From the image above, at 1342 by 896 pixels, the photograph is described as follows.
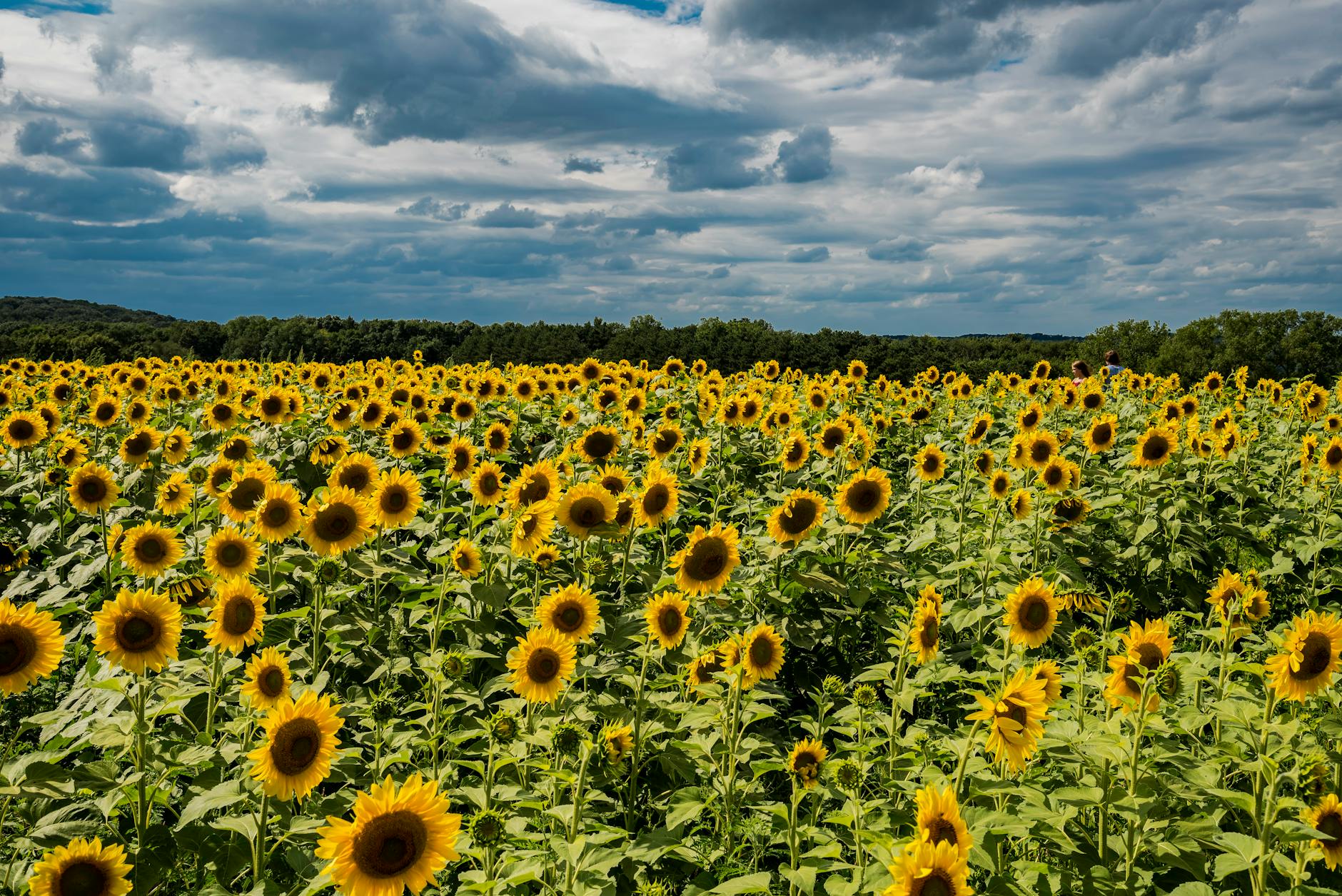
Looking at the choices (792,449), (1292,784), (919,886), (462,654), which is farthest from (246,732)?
(792,449)

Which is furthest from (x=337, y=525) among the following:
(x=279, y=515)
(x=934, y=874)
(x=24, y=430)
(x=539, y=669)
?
(x=24, y=430)

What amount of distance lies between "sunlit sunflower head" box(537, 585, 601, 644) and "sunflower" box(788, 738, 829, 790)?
131 centimetres

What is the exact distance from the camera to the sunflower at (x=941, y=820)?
263 cm

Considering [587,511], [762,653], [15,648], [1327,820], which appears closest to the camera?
[1327,820]

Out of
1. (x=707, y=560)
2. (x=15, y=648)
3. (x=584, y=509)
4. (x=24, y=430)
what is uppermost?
(x=24, y=430)

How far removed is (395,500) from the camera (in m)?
6.05

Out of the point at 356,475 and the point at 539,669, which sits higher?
the point at 356,475

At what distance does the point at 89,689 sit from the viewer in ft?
15.2

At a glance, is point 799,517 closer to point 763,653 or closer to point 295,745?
point 763,653

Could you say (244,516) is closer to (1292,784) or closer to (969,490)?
(1292,784)

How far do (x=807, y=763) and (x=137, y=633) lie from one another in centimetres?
312

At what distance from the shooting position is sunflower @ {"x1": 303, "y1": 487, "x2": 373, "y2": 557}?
548cm

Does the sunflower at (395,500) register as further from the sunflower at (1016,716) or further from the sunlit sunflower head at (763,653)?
the sunflower at (1016,716)

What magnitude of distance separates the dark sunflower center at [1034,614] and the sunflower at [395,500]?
4.04 metres
